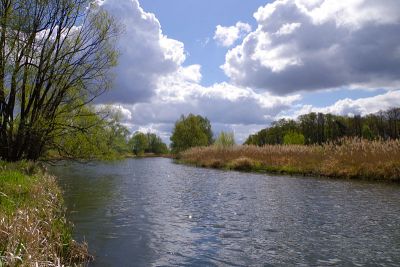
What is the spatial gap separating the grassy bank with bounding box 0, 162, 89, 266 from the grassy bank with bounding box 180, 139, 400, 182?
1885cm

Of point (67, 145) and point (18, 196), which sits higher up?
point (67, 145)

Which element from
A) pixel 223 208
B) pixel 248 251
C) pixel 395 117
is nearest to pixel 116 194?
pixel 223 208

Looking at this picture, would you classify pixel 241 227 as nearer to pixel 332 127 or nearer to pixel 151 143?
pixel 332 127

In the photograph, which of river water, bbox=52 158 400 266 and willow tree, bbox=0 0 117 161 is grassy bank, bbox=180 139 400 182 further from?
willow tree, bbox=0 0 117 161

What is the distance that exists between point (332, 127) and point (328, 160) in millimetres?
71148

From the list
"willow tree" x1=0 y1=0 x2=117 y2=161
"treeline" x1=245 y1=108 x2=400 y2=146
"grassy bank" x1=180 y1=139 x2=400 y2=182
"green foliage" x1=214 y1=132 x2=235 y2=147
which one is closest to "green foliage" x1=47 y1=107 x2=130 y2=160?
"willow tree" x1=0 y1=0 x2=117 y2=161

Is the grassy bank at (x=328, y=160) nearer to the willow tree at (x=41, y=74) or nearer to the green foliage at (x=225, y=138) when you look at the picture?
the willow tree at (x=41, y=74)

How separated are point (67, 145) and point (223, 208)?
8184 millimetres

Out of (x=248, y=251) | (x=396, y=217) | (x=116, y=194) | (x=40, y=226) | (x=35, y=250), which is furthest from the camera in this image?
(x=116, y=194)

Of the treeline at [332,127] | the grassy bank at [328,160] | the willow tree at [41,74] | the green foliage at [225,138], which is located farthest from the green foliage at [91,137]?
the treeline at [332,127]

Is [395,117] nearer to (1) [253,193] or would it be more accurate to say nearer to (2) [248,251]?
(1) [253,193]

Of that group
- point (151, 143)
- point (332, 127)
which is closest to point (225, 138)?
point (332, 127)

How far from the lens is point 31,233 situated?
6.20 meters

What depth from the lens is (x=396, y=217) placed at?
12.4 m
